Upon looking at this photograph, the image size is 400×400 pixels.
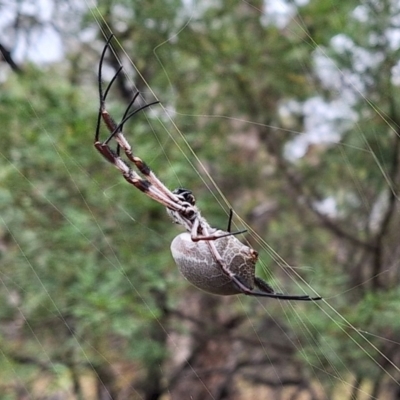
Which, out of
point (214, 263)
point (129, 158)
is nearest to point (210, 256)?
point (214, 263)

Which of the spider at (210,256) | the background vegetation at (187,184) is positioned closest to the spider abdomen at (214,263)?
the spider at (210,256)

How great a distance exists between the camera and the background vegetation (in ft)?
7.11

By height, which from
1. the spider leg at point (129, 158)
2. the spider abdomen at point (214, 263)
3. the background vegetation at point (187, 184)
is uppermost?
the background vegetation at point (187, 184)

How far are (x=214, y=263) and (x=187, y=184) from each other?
1514mm

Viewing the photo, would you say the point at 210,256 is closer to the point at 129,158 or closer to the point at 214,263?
the point at 214,263

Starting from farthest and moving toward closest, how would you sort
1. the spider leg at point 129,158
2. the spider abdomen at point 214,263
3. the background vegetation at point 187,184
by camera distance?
the background vegetation at point 187,184 → the spider leg at point 129,158 → the spider abdomen at point 214,263

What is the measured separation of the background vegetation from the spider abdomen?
797mm

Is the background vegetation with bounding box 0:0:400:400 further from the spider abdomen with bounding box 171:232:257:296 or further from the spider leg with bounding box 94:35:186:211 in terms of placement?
the spider abdomen with bounding box 171:232:257:296

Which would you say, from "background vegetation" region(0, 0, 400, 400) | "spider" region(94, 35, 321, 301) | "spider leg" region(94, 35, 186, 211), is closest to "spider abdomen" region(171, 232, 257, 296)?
"spider" region(94, 35, 321, 301)

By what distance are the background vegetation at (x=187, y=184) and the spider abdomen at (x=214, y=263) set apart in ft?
2.61

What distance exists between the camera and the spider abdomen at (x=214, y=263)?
3.17 feet

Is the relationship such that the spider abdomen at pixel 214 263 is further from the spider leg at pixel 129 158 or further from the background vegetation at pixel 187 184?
the background vegetation at pixel 187 184

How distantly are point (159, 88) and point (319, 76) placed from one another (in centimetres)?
74

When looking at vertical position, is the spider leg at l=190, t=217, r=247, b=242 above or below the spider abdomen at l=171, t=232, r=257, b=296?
above
